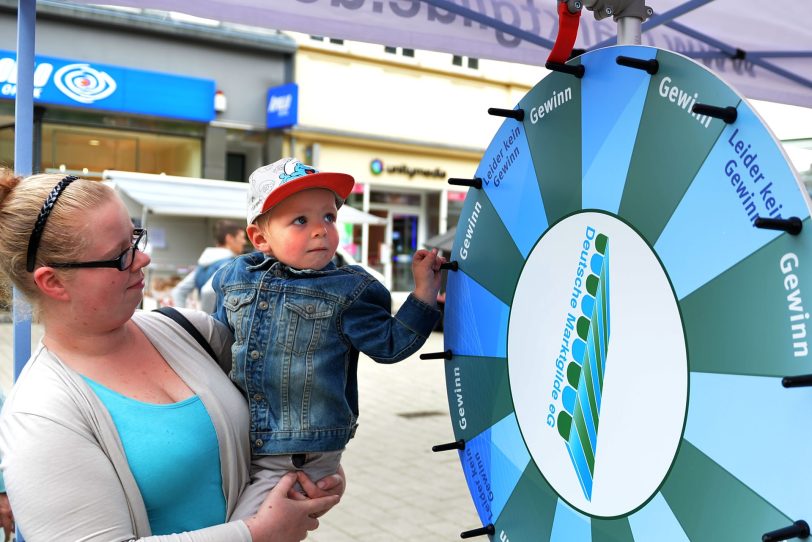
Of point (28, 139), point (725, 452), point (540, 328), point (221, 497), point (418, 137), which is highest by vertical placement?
point (418, 137)

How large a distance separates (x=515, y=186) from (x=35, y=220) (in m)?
0.92

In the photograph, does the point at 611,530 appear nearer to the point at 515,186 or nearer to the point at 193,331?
the point at 515,186

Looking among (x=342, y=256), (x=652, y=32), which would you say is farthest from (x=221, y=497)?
(x=342, y=256)

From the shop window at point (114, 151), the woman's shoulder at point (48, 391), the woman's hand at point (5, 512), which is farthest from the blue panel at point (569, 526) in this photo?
the shop window at point (114, 151)

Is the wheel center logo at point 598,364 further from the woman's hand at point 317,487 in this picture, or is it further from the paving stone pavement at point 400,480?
the paving stone pavement at point 400,480

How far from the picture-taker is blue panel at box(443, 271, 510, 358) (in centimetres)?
161

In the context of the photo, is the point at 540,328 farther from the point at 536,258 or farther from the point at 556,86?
the point at 556,86

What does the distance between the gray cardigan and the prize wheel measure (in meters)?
0.58

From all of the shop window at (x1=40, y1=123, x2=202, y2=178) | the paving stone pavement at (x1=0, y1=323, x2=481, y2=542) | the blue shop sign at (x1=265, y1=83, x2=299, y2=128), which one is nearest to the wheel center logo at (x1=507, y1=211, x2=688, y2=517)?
the paving stone pavement at (x1=0, y1=323, x2=481, y2=542)

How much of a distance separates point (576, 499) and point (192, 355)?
2.86 feet

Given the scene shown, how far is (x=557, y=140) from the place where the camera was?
1479mm

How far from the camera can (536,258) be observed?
1516 mm

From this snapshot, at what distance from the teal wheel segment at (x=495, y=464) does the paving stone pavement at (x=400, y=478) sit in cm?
266

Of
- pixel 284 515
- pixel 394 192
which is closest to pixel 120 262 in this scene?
pixel 284 515
